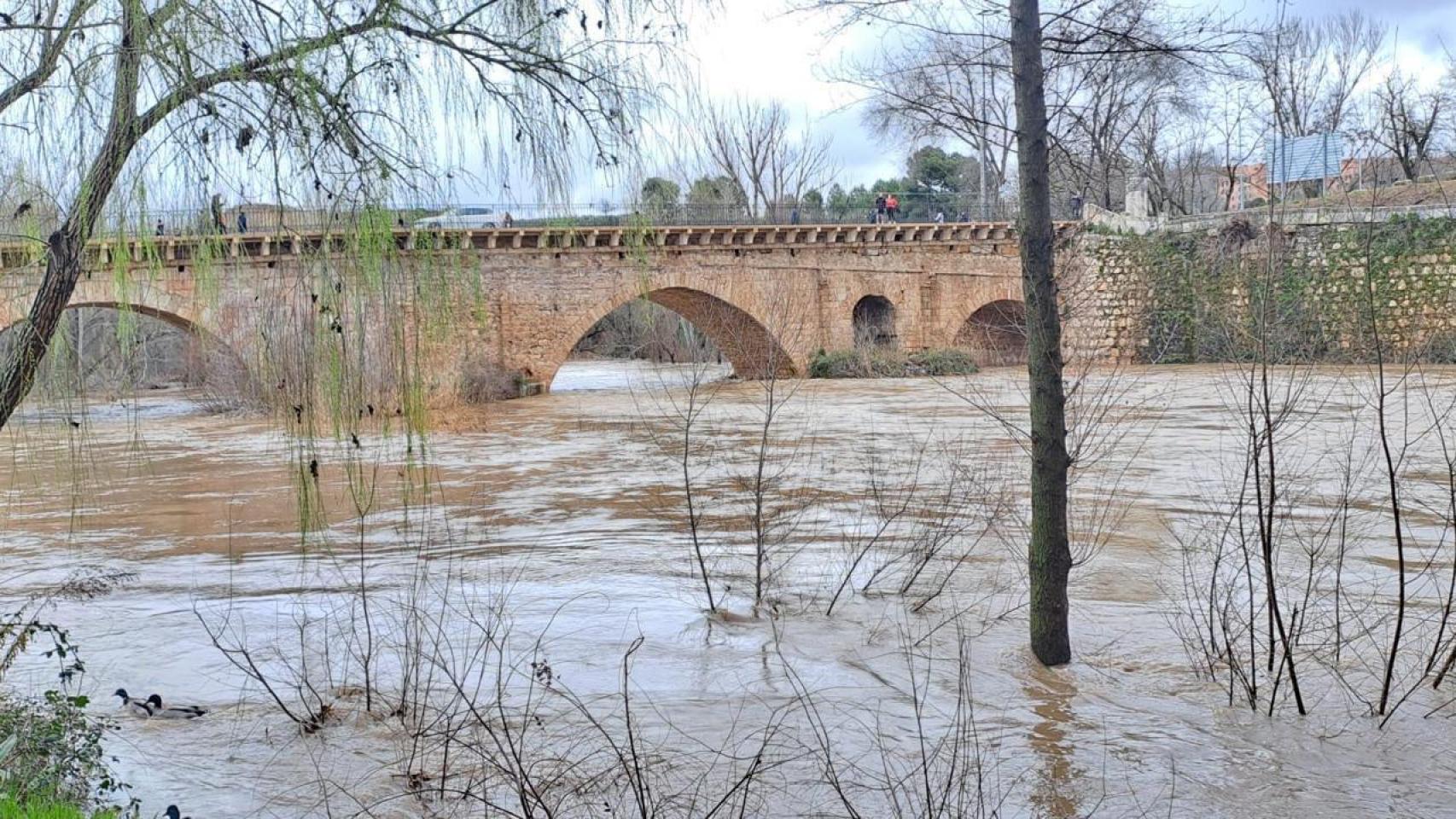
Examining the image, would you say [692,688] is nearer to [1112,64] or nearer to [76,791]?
[76,791]

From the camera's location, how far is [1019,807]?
4.75 meters

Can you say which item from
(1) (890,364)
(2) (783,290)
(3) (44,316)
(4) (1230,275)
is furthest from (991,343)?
(3) (44,316)

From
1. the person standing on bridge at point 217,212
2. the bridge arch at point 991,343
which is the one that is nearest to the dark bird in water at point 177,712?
the person standing on bridge at point 217,212

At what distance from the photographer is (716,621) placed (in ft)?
24.6

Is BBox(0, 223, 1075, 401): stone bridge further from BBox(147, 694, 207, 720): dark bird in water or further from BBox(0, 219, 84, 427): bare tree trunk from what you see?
BBox(0, 219, 84, 427): bare tree trunk

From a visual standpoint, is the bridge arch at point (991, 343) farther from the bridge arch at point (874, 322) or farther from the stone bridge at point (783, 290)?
the bridge arch at point (874, 322)

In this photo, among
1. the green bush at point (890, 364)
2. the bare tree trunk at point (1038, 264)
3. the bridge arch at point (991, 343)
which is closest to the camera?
the bare tree trunk at point (1038, 264)

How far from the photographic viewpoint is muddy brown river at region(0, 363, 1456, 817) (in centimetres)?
489

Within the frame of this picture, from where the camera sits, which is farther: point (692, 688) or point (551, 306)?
point (551, 306)

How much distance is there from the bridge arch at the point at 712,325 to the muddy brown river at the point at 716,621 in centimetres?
1660

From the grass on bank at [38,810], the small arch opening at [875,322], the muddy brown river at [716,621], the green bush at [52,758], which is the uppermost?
the small arch opening at [875,322]

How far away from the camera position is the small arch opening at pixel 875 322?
36.0 m

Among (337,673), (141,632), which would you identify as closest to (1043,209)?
(337,673)

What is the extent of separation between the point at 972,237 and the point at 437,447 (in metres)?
21.8
